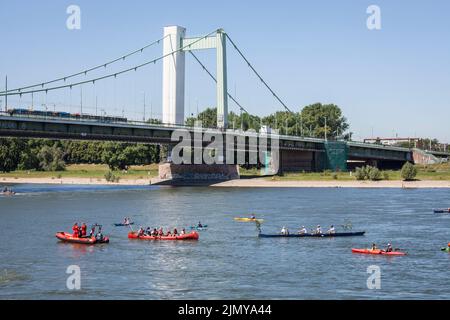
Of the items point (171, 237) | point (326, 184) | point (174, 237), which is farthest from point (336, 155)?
point (174, 237)

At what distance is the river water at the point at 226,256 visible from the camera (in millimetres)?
40281

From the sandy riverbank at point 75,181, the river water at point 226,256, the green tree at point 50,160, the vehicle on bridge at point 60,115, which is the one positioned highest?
the vehicle on bridge at point 60,115

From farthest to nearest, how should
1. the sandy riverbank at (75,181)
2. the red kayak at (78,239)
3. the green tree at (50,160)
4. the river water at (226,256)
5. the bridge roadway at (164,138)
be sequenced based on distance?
1. the green tree at (50,160)
2. the sandy riverbank at (75,181)
3. the bridge roadway at (164,138)
4. the red kayak at (78,239)
5. the river water at (226,256)

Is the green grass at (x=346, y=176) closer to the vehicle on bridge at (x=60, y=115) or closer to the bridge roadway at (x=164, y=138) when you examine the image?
the bridge roadway at (x=164, y=138)

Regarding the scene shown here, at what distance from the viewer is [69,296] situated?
3869 centimetres

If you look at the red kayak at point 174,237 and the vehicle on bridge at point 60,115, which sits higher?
the vehicle on bridge at point 60,115

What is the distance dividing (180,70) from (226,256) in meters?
98.7

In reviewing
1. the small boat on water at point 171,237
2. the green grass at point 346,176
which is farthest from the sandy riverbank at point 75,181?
the small boat on water at point 171,237

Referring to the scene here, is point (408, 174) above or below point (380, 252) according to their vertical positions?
above

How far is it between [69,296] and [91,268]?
848cm

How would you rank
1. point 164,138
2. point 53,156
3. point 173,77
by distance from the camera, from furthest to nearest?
point 53,156
point 173,77
point 164,138

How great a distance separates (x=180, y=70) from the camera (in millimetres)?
146750

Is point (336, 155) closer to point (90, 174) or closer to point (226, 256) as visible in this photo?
point (90, 174)
